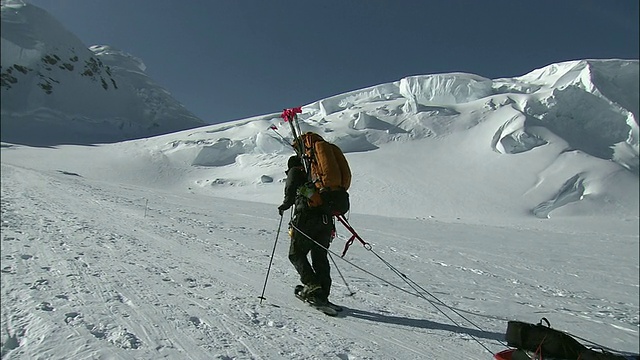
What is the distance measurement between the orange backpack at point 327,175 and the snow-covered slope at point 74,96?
1446 centimetres

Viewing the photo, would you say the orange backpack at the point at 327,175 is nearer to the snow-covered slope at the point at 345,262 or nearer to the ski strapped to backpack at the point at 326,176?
the ski strapped to backpack at the point at 326,176

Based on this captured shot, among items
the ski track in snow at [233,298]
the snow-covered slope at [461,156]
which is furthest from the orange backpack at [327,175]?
the snow-covered slope at [461,156]

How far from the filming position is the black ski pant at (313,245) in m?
4.37

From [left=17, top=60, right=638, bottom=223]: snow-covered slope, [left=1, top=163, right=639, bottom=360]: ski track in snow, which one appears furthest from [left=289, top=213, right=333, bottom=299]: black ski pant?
[left=17, top=60, right=638, bottom=223]: snow-covered slope

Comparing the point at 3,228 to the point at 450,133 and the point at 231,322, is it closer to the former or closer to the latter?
the point at 231,322

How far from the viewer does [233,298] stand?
4.23 metres

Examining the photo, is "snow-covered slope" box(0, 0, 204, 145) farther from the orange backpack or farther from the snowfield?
the orange backpack

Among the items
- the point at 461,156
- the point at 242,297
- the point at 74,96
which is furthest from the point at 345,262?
the point at 74,96

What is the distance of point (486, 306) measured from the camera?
5.25 meters

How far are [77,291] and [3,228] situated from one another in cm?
398

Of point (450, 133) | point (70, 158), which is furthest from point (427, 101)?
point (70, 158)

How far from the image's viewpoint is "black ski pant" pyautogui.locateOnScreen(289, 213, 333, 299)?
437 cm

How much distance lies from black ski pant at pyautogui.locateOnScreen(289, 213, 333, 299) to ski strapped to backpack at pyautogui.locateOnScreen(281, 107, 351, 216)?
0.17 metres

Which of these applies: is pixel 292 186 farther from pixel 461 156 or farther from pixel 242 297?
pixel 461 156
